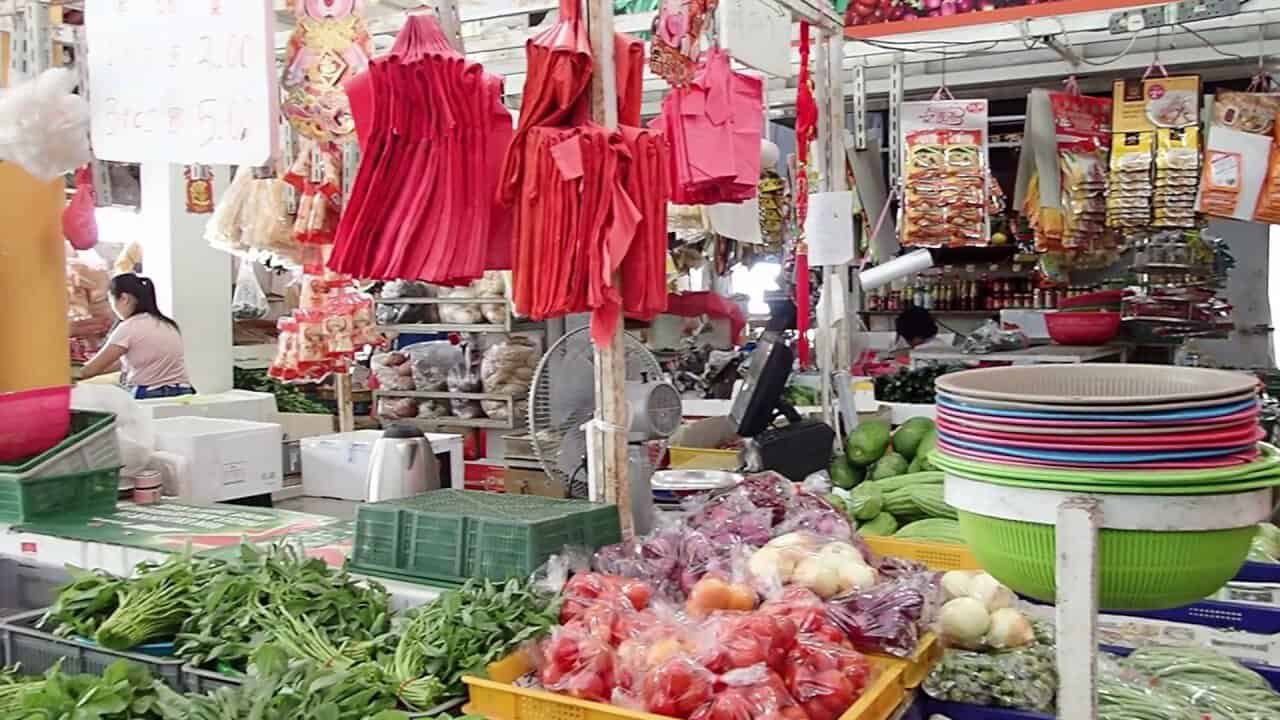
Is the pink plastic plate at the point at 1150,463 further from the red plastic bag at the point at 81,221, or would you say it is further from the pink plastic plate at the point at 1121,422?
the red plastic bag at the point at 81,221

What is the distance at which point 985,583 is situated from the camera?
2283mm

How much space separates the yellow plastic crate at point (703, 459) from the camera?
450 cm

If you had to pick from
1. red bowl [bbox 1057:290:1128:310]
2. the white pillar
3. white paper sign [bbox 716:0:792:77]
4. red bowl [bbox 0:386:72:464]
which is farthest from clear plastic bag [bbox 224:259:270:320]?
red bowl [bbox 1057:290:1128:310]

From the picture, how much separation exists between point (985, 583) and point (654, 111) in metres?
5.82

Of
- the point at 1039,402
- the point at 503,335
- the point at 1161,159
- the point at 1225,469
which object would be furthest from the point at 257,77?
the point at 1161,159

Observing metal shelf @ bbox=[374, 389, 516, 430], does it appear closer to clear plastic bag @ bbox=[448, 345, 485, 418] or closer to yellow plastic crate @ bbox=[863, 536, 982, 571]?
clear plastic bag @ bbox=[448, 345, 485, 418]

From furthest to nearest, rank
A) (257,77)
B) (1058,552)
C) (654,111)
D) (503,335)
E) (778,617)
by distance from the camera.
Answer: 1. (654,111)
2. (503,335)
3. (257,77)
4. (778,617)
5. (1058,552)

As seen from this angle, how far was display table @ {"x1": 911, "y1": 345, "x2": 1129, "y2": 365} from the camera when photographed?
300 inches

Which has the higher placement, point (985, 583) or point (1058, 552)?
point (1058, 552)

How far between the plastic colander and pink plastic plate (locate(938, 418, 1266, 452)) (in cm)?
10

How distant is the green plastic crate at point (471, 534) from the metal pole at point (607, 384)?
0.35 feet

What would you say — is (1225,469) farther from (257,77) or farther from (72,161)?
(72,161)

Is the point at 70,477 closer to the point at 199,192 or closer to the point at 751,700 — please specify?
the point at 199,192

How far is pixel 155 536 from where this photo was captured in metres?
2.88
